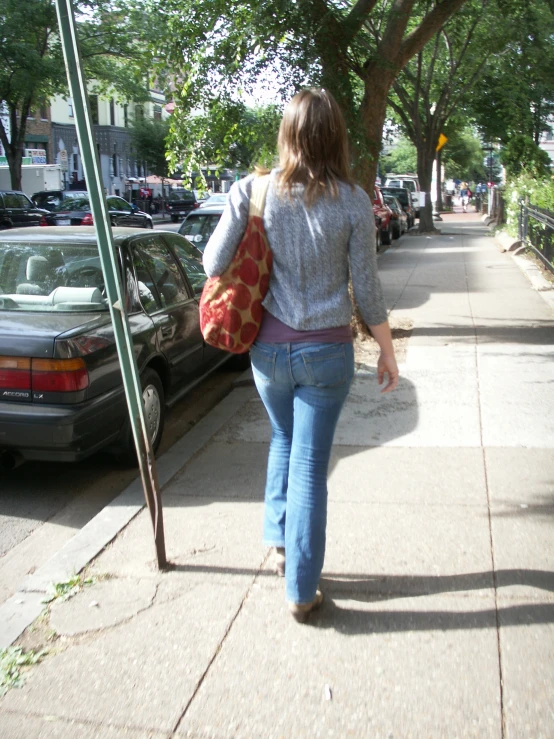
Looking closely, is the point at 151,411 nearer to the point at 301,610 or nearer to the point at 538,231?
the point at 301,610

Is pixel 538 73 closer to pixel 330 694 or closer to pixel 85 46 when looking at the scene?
pixel 85 46

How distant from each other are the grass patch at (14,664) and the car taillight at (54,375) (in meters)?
1.85

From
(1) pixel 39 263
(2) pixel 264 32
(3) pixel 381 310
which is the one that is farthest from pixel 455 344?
(3) pixel 381 310

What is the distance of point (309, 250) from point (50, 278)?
3.04 m

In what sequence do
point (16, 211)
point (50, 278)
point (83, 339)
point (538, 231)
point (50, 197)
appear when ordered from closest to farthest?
1. point (83, 339)
2. point (50, 278)
3. point (538, 231)
4. point (16, 211)
5. point (50, 197)

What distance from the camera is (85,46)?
28469 mm

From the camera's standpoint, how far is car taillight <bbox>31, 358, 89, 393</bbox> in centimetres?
476

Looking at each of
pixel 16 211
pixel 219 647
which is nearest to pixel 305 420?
pixel 219 647

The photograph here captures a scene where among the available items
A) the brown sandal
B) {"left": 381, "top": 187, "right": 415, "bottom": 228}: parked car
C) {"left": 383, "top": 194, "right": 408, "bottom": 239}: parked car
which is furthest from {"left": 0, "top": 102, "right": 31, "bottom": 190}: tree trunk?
the brown sandal

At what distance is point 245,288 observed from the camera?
10.1ft

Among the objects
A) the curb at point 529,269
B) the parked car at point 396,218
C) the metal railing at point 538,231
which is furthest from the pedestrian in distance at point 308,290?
the parked car at point 396,218

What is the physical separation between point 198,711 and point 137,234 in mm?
4138

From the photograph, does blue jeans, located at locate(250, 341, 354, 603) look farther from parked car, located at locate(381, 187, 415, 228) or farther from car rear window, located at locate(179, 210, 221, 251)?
parked car, located at locate(381, 187, 415, 228)

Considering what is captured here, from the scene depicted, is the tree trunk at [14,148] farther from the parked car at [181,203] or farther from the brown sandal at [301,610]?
the brown sandal at [301,610]
